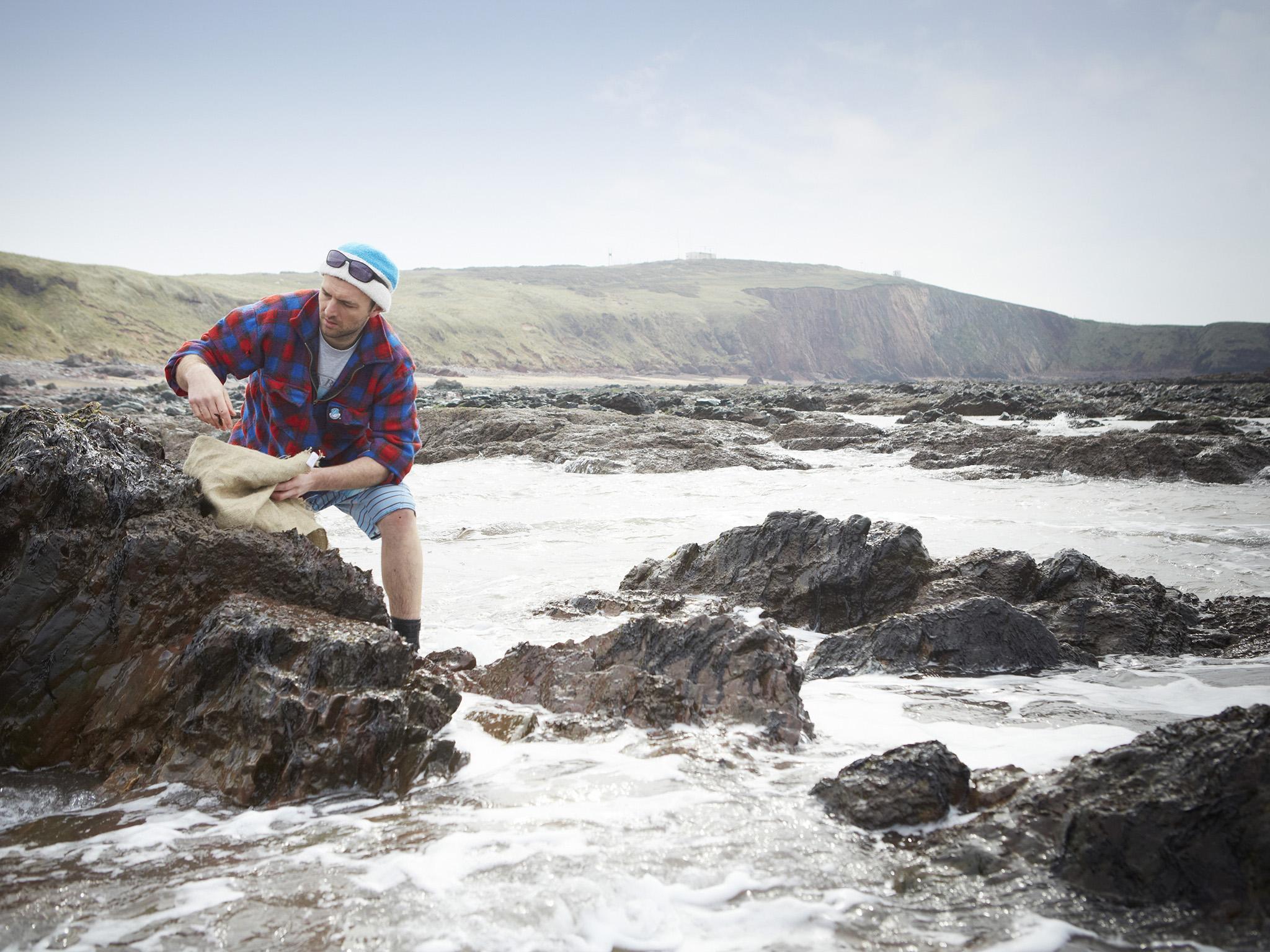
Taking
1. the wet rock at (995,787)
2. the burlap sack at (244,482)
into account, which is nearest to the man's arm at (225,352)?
the burlap sack at (244,482)

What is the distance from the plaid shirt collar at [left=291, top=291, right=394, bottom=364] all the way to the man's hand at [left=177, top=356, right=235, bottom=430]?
390 mm

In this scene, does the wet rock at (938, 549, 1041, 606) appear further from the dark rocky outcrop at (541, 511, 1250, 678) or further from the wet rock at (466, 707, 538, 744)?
the wet rock at (466, 707, 538, 744)

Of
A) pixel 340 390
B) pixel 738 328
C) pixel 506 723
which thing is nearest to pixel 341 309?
pixel 340 390

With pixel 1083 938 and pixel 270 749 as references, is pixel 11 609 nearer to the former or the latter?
pixel 270 749

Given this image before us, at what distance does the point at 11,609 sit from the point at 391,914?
5.52 ft

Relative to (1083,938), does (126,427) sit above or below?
above

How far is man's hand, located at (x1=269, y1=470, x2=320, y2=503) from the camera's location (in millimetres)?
3301

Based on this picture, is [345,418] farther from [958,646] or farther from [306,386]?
[958,646]

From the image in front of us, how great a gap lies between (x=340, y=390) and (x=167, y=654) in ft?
4.19

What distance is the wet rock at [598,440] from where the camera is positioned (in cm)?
1219

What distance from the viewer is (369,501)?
361 centimetres

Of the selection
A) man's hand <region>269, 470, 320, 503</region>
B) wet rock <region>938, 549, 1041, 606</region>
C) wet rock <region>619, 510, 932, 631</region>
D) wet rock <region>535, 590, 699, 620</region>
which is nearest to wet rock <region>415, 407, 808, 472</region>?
wet rock <region>619, 510, 932, 631</region>

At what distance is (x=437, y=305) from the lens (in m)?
72.1

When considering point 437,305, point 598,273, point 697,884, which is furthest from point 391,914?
point 598,273
